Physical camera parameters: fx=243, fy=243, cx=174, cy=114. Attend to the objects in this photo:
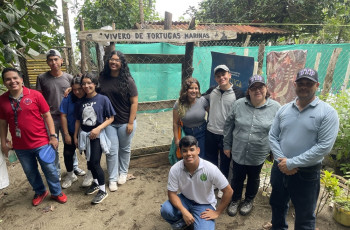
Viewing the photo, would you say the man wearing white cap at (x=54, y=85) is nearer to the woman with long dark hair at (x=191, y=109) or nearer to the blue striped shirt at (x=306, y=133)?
the woman with long dark hair at (x=191, y=109)

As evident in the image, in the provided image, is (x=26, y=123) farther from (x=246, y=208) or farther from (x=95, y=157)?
(x=246, y=208)

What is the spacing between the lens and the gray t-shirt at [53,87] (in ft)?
10.5

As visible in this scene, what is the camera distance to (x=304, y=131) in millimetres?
2016

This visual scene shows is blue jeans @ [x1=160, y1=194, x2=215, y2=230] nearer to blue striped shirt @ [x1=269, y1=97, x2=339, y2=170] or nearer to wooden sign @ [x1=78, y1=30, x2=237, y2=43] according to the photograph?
blue striped shirt @ [x1=269, y1=97, x2=339, y2=170]

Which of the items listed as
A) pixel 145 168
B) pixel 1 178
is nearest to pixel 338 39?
pixel 145 168

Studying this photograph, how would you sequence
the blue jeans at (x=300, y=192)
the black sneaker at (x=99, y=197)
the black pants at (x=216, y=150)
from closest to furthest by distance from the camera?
the blue jeans at (x=300, y=192)
the black pants at (x=216, y=150)
the black sneaker at (x=99, y=197)

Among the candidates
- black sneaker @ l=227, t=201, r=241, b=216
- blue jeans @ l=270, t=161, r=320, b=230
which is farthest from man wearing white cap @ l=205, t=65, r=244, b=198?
blue jeans @ l=270, t=161, r=320, b=230

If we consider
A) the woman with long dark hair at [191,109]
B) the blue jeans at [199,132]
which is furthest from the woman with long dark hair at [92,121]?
the blue jeans at [199,132]

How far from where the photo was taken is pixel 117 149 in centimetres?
330

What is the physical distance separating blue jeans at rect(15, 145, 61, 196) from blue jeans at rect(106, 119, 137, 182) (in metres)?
0.68

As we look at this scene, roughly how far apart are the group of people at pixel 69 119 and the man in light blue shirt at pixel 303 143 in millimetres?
1851

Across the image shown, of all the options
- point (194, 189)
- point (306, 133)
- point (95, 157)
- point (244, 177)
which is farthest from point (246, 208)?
point (95, 157)

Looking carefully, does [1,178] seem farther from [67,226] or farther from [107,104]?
[107,104]

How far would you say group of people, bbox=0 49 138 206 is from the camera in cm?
274
